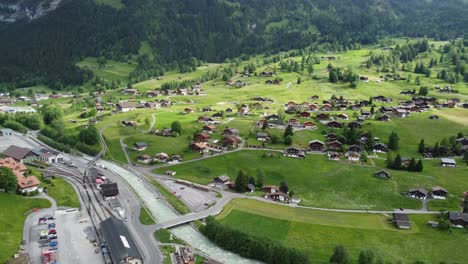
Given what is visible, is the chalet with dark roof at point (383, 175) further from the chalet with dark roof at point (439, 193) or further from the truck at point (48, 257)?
the truck at point (48, 257)

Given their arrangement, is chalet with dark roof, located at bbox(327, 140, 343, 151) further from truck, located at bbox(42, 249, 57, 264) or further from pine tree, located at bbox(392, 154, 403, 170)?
truck, located at bbox(42, 249, 57, 264)

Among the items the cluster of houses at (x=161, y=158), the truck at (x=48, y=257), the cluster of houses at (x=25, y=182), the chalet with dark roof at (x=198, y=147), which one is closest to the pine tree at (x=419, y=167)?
the chalet with dark roof at (x=198, y=147)

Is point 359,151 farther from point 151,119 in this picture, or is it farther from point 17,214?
point 17,214

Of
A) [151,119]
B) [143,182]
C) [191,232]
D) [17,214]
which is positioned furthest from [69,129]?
[191,232]

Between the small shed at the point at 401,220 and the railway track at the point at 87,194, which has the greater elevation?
the railway track at the point at 87,194

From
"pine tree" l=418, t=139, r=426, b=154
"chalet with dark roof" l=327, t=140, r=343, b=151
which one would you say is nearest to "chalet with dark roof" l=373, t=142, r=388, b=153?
"pine tree" l=418, t=139, r=426, b=154

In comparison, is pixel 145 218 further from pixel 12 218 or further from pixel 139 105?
pixel 139 105

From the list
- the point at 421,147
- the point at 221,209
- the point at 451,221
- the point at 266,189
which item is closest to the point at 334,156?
the point at 421,147
